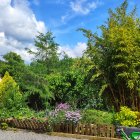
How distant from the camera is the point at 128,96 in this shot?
12.7 m

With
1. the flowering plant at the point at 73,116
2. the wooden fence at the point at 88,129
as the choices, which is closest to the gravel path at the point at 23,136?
the wooden fence at the point at 88,129

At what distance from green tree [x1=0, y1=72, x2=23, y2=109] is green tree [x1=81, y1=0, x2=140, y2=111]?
9.30ft

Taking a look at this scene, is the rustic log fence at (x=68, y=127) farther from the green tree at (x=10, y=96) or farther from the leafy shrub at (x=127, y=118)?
the green tree at (x=10, y=96)

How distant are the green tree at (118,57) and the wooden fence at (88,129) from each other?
155cm

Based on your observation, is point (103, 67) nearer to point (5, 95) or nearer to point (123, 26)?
point (123, 26)

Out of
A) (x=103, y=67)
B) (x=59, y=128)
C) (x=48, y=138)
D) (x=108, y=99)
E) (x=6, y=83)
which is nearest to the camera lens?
(x=48, y=138)

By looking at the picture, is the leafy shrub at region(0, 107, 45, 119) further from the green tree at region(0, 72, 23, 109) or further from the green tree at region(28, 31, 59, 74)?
the green tree at region(28, 31, 59, 74)

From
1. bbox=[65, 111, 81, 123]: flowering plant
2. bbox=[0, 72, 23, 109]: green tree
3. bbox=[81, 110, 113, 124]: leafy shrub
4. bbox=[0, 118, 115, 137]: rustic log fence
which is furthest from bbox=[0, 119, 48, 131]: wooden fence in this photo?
bbox=[81, 110, 113, 124]: leafy shrub

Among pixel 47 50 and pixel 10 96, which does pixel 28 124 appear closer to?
pixel 10 96

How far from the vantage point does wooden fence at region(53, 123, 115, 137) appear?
10.8 metres

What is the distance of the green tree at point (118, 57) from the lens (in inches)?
465

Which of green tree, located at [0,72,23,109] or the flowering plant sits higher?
green tree, located at [0,72,23,109]

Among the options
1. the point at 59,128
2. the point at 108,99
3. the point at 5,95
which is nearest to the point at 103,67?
the point at 108,99

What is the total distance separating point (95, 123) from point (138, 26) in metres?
3.99
